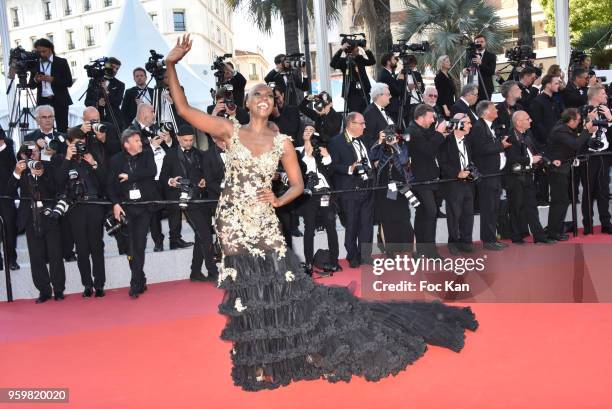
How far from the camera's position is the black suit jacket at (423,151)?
8102mm

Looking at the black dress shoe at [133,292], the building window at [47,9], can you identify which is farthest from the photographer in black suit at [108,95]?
the building window at [47,9]

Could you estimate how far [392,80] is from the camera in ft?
32.9

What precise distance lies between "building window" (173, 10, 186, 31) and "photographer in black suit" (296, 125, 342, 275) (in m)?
41.2

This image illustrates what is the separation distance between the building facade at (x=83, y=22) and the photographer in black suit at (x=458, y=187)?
35.4 meters

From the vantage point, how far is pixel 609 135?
9977 millimetres

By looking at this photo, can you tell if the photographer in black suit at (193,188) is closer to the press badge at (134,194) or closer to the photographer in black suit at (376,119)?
the press badge at (134,194)

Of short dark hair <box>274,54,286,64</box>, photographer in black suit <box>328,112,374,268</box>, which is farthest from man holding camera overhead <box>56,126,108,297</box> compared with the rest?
short dark hair <box>274,54,286,64</box>

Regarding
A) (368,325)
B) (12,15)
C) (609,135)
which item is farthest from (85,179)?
(12,15)

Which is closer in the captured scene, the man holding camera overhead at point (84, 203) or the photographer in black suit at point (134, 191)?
the man holding camera overhead at point (84, 203)

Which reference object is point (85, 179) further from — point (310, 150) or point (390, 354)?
point (390, 354)

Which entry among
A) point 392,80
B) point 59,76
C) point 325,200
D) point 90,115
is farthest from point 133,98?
point 392,80

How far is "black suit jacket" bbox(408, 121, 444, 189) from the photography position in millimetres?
8102

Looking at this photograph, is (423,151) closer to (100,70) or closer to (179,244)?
(179,244)

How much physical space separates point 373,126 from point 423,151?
31.6 inches
